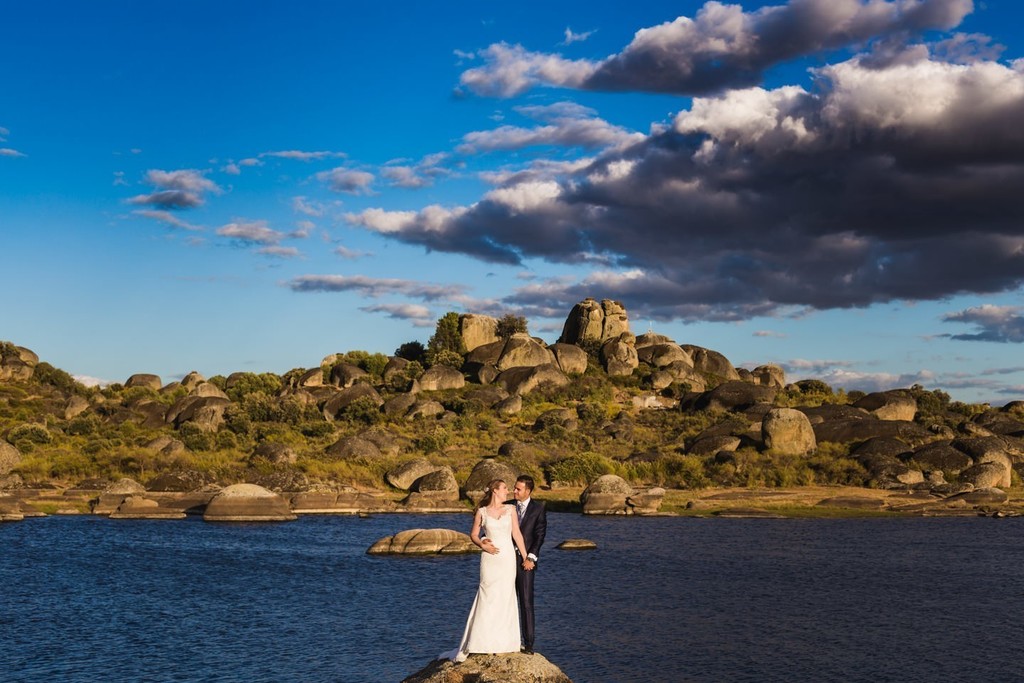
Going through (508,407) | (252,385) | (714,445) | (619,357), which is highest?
(619,357)

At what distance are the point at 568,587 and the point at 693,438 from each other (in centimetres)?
4770

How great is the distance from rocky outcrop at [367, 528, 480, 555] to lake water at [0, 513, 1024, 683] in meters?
1.23

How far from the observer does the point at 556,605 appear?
105ft

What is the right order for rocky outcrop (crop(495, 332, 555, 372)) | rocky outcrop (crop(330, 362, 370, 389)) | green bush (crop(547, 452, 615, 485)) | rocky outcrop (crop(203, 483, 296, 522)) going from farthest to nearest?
rocky outcrop (crop(330, 362, 370, 389))
rocky outcrop (crop(495, 332, 555, 372))
green bush (crop(547, 452, 615, 485))
rocky outcrop (crop(203, 483, 296, 522))

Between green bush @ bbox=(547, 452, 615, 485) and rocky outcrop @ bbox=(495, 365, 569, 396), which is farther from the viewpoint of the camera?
rocky outcrop @ bbox=(495, 365, 569, 396)

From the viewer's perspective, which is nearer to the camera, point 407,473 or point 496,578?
point 496,578

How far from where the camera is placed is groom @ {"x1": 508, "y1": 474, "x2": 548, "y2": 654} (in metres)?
17.5

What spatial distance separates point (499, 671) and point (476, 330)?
104 meters

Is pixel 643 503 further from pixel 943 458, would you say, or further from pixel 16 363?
pixel 16 363

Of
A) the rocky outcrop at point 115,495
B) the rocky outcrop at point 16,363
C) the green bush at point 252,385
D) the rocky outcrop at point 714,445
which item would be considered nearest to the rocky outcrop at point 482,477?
the rocky outcrop at point 714,445

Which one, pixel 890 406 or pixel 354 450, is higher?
pixel 890 406

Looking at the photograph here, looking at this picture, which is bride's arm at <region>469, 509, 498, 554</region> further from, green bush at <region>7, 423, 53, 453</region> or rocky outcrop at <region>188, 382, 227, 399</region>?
rocky outcrop at <region>188, 382, 227, 399</region>

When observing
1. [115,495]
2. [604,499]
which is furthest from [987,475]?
[115,495]

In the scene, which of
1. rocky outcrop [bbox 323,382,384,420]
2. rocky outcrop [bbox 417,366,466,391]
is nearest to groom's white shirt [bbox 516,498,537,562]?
rocky outcrop [bbox 323,382,384,420]
